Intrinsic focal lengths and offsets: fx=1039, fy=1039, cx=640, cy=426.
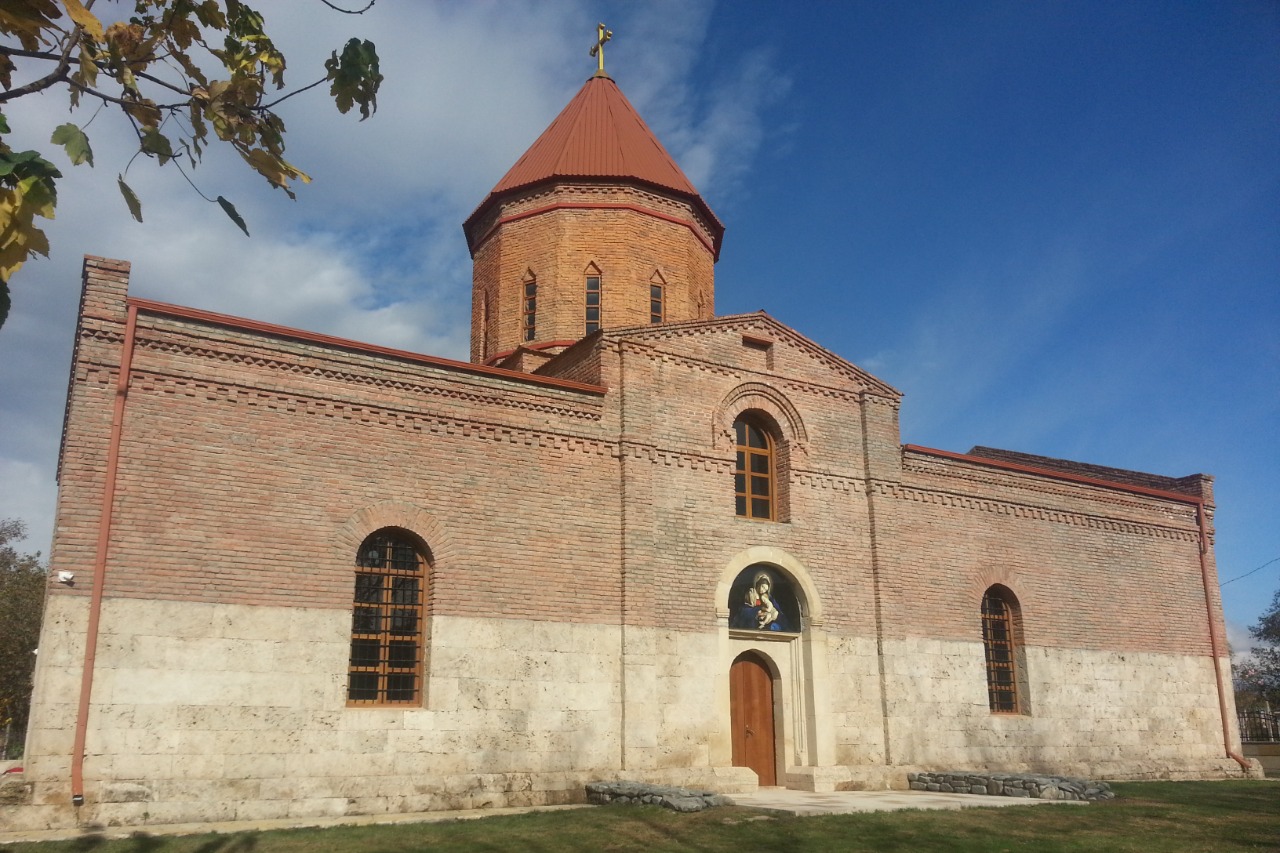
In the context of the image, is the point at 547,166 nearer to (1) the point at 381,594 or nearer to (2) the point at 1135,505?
(1) the point at 381,594

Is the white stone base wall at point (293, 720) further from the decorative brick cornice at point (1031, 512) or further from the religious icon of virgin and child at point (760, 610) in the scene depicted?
the decorative brick cornice at point (1031, 512)

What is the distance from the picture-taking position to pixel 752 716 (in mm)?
16906

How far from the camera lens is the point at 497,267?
21.7 meters

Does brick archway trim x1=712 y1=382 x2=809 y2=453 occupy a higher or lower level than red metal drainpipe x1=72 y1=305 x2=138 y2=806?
higher

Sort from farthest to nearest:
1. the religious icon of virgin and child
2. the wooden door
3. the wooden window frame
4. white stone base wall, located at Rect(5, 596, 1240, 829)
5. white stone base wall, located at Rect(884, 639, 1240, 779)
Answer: the wooden window frame
white stone base wall, located at Rect(884, 639, 1240, 779)
the religious icon of virgin and child
the wooden door
white stone base wall, located at Rect(5, 596, 1240, 829)

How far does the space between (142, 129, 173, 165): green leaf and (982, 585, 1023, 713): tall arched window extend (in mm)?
17994

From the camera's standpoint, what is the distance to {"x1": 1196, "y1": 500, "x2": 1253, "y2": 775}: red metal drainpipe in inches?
854

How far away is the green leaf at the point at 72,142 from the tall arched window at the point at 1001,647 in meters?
18.3

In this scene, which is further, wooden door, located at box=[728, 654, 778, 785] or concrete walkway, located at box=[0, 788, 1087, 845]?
wooden door, located at box=[728, 654, 778, 785]

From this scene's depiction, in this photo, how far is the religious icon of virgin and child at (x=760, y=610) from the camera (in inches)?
661

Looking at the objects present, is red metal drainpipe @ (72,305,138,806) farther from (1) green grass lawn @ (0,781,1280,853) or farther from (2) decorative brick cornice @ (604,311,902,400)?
(2) decorative brick cornice @ (604,311,902,400)

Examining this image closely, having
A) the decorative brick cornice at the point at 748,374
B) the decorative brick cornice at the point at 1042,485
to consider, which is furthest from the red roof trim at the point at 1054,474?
the decorative brick cornice at the point at 748,374

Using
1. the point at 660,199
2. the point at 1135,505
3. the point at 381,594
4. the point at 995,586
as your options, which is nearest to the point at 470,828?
the point at 381,594

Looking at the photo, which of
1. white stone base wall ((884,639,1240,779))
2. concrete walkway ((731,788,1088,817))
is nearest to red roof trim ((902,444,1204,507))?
white stone base wall ((884,639,1240,779))
